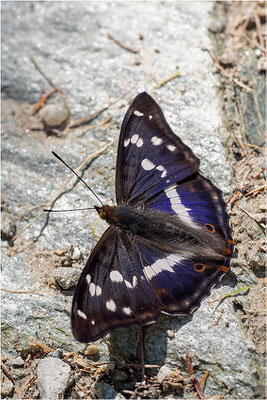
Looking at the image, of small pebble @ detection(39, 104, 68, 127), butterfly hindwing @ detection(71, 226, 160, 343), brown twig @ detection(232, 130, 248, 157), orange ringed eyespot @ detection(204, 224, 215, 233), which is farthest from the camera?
small pebble @ detection(39, 104, 68, 127)

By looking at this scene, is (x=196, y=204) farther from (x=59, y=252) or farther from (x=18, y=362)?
(x=18, y=362)

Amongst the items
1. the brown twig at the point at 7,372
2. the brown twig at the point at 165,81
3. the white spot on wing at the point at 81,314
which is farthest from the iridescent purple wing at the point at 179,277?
the brown twig at the point at 165,81

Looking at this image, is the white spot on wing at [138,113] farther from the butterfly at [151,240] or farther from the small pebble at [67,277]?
the small pebble at [67,277]

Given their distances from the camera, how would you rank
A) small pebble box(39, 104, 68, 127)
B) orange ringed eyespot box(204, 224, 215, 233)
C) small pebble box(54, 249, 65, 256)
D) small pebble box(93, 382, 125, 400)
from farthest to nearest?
small pebble box(39, 104, 68, 127), small pebble box(54, 249, 65, 256), orange ringed eyespot box(204, 224, 215, 233), small pebble box(93, 382, 125, 400)

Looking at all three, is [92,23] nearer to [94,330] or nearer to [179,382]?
[94,330]

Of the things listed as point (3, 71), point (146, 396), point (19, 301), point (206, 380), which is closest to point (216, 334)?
point (206, 380)

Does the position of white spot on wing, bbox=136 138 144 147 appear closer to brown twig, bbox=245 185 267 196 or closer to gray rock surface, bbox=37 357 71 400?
brown twig, bbox=245 185 267 196

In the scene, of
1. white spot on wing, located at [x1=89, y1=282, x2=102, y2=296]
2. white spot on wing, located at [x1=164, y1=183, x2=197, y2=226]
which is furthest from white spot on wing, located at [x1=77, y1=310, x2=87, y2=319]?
white spot on wing, located at [x1=164, y1=183, x2=197, y2=226]
